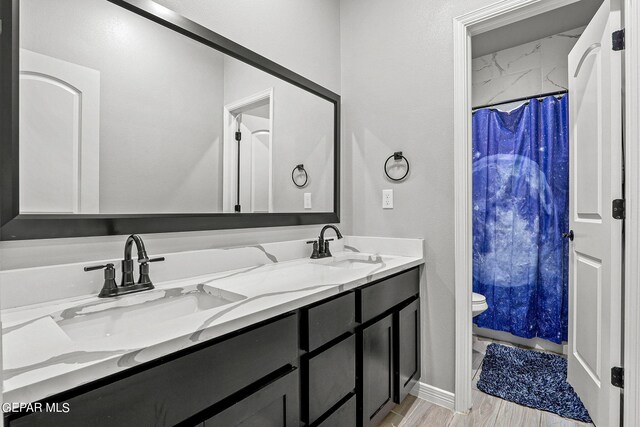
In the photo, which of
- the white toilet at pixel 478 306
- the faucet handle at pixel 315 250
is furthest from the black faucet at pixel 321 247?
the white toilet at pixel 478 306

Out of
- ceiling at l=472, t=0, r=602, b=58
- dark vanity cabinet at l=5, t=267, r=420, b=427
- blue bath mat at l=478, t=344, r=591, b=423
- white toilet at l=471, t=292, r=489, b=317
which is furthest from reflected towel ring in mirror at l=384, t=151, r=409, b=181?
ceiling at l=472, t=0, r=602, b=58

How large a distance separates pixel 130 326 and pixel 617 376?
1.93 m

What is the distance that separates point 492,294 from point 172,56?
2830mm

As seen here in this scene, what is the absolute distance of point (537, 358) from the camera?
2.35m

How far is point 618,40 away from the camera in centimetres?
142

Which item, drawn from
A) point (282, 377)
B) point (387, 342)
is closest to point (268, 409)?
point (282, 377)

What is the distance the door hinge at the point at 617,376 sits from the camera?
4.63 ft

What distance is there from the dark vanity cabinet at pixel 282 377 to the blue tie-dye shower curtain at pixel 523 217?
4.60 ft

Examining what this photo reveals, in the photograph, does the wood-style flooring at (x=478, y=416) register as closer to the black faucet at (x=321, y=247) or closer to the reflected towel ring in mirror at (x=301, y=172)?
the black faucet at (x=321, y=247)

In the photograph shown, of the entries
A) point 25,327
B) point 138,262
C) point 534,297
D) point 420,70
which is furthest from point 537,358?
point 25,327

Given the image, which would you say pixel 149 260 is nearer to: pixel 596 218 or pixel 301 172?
pixel 301 172

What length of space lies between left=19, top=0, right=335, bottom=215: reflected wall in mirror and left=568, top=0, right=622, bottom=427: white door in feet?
5.07

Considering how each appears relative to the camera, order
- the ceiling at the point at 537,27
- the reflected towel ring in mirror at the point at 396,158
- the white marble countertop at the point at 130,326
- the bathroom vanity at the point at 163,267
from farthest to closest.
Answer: the ceiling at the point at 537,27 → the reflected towel ring in mirror at the point at 396,158 → the bathroom vanity at the point at 163,267 → the white marble countertop at the point at 130,326

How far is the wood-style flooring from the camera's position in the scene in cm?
164
